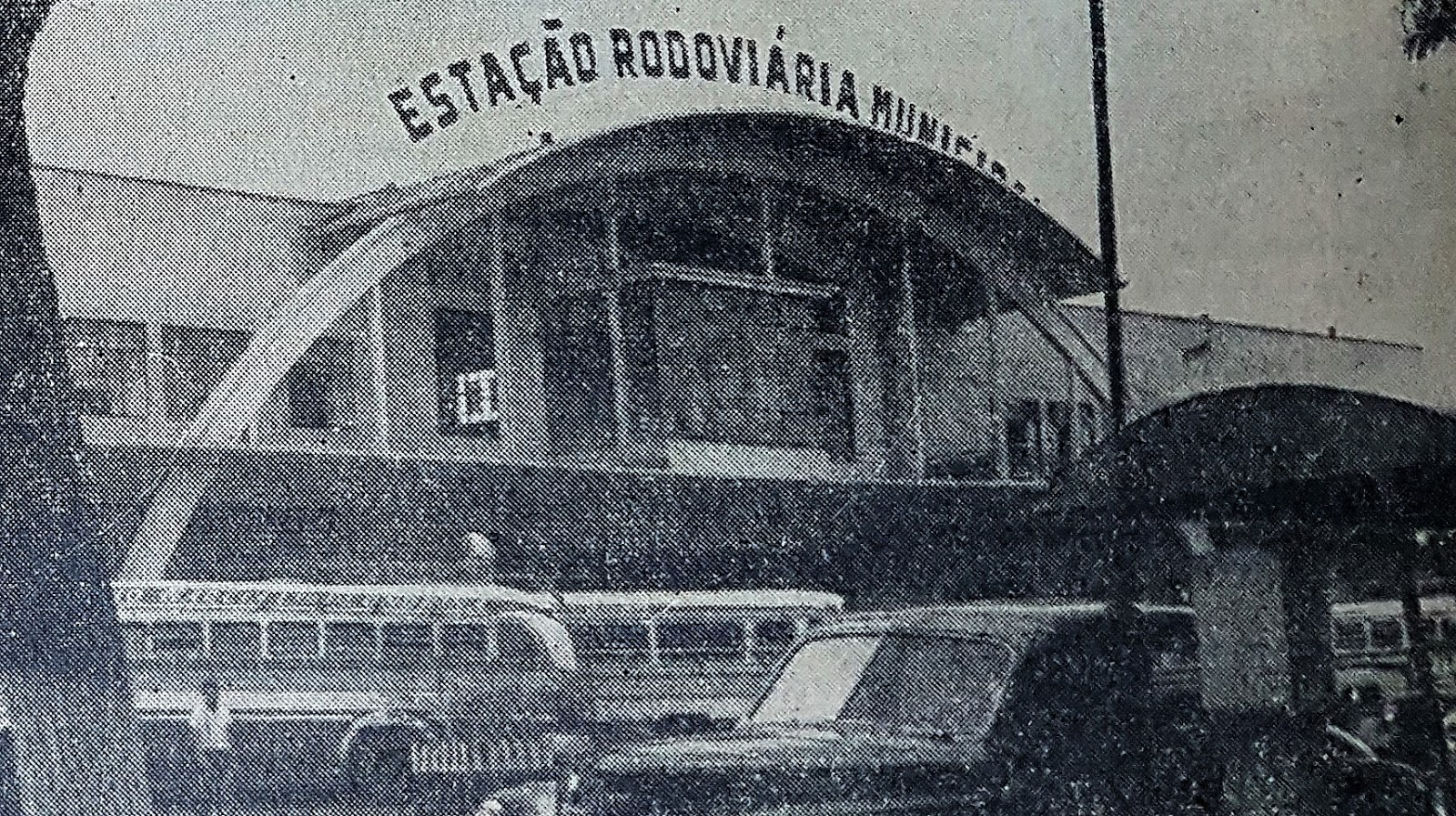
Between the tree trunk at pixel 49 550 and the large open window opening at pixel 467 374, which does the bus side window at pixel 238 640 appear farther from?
the large open window opening at pixel 467 374

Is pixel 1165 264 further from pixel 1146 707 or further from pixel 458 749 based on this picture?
pixel 458 749

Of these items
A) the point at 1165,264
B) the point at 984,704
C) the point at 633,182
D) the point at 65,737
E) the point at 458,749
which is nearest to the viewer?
the point at 65,737

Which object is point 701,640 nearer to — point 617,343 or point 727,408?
point 727,408

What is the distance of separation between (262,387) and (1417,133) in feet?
7.03

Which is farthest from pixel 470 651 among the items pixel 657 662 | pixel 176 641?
pixel 176 641

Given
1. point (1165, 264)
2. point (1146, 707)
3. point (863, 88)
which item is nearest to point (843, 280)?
point (863, 88)

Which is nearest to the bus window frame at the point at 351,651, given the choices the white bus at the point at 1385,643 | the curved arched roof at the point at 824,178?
the curved arched roof at the point at 824,178

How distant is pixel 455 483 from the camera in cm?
201

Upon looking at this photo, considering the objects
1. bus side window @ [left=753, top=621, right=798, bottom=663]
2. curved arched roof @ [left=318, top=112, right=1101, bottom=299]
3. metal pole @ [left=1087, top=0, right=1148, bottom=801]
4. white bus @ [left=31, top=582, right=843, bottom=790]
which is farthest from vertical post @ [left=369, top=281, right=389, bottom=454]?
metal pole @ [left=1087, top=0, right=1148, bottom=801]

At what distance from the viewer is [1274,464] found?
8.28 feet

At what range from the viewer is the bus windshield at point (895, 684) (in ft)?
7.21

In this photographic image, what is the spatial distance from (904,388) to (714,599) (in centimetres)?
48

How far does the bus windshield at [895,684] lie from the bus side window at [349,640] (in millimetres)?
608

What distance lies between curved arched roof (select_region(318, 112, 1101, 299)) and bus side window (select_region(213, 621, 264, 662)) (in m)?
0.57
